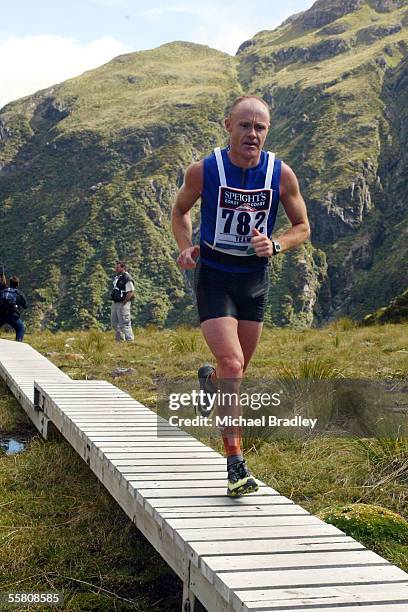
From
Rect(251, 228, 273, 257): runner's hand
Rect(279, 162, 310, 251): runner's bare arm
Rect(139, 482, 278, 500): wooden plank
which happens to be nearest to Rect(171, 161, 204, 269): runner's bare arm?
Rect(251, 228, 273, 257): runner's hand

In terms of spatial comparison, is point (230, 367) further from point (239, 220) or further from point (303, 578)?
point (303, 578)

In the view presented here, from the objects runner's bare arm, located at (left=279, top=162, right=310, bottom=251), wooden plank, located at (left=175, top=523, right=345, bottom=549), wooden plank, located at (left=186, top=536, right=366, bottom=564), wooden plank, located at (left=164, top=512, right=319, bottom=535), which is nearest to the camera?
wooden plank, located at (left=186, top=536, right=366, bottom=564)

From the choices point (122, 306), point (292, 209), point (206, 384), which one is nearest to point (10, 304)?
point (122, 306)

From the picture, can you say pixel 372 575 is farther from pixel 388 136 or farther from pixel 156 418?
pixel 388 136

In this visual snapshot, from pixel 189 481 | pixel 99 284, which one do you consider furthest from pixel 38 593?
pixel 99 284

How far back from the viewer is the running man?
4.31 meters

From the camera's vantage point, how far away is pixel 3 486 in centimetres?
546

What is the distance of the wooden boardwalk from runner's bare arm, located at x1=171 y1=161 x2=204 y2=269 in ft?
4.13

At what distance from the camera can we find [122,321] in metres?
16.2

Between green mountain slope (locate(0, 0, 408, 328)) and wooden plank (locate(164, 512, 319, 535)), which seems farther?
green mountain slope (locate(0, 0, 408, 328))

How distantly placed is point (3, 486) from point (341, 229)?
538 feet

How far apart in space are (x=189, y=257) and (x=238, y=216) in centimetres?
38

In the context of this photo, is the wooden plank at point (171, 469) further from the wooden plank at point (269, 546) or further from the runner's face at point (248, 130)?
the runner's face at point (248, 130)

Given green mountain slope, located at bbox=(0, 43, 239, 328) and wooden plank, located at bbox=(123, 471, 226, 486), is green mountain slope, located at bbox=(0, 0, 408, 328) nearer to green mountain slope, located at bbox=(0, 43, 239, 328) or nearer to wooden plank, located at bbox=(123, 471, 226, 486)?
green mountain slope, located at bbox=(0, 43, 239, 328)
